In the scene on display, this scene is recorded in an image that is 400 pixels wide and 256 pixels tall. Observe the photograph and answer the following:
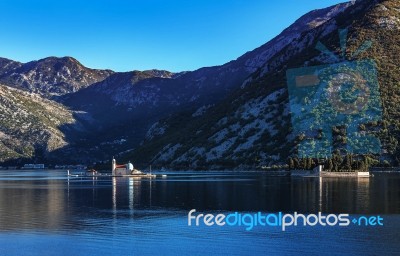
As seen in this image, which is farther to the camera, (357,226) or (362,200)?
(362,200)

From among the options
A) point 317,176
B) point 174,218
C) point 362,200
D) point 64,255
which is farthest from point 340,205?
point 317,176

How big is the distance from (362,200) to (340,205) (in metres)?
9.59

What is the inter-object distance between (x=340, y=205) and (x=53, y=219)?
3911 centimetres

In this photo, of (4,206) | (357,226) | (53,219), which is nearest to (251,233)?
(357,226)

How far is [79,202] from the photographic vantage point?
92688 millimetres

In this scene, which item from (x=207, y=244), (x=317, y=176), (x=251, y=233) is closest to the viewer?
(x=207, y=244)

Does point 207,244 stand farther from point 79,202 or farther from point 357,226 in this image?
point 79,202

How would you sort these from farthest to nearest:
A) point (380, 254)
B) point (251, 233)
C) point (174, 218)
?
point (174, 218)
point (251, 233)
point (380, 254)

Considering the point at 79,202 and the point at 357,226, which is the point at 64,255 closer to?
the point at 357,226

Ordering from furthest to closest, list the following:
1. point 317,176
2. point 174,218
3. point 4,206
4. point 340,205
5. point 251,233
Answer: point 317,176, point 4,206, point 340,205, point 174,218, point 251,233

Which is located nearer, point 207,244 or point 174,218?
point 207,244

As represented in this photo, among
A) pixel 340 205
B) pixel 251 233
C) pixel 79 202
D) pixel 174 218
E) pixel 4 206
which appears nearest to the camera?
pixel 251 233

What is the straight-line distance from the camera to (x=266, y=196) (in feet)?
307

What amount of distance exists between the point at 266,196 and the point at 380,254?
170 feet
